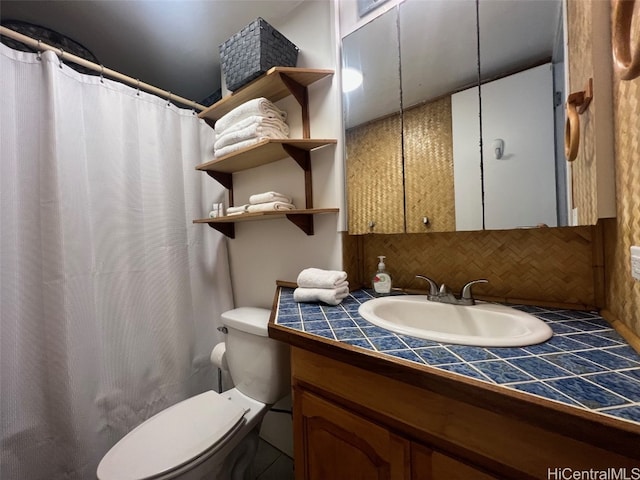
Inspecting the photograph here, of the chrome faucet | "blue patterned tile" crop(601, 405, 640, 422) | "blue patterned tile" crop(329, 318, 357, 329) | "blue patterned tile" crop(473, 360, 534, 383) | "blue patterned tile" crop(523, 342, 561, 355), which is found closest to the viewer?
"blue patterned tile" crop(601, 405, 640, 422)

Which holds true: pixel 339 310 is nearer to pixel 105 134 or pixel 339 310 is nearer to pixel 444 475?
pixel 444 475

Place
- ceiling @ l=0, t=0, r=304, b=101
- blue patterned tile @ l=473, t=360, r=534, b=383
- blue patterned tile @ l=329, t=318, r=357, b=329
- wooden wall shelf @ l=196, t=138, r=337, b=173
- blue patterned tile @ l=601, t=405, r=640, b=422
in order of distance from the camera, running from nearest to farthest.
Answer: blue patterned tile @ l=601, t=405, r=640, b=422, blue patterned tile @ l=473, t=360, r=534, b=383, blue patterned tile @ l=329, t=318, r=357, b=329, wooden wall shelf @ l=196, t=138, r=337, b=173, ceiling @ l=0, t=0, r=304, b=101

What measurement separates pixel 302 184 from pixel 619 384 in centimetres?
116

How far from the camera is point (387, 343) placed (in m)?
0.64

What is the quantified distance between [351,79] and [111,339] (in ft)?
5.26

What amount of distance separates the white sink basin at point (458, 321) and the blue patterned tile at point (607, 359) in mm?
78

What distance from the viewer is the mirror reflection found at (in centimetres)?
79

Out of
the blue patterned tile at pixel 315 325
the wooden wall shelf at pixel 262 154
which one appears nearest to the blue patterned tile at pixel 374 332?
the blue patterned tile at pixel 315 325

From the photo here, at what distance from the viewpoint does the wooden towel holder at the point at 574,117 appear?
25.5 inches

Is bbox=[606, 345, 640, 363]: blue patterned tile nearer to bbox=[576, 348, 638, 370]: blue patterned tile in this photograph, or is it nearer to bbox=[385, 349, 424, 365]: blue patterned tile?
bbox=[576, 348, 638, 370]: blue patterned tile

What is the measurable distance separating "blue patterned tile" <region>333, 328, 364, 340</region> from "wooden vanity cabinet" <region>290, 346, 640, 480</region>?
6cm

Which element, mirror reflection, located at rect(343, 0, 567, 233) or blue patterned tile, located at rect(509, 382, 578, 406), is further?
mirror reflection, located at rect(343, 0, 567, 233)

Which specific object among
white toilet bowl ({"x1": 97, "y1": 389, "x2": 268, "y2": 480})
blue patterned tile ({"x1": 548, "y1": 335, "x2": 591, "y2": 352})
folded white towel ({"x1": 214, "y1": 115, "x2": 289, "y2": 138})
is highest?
folded white towel ({"x1": 214, "y1": 115, "x2": 289, "y2": 138})

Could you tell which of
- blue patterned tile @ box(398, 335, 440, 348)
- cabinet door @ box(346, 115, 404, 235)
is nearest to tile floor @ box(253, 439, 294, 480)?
blue patterned tile @ box(398, 335, 440, 348)
